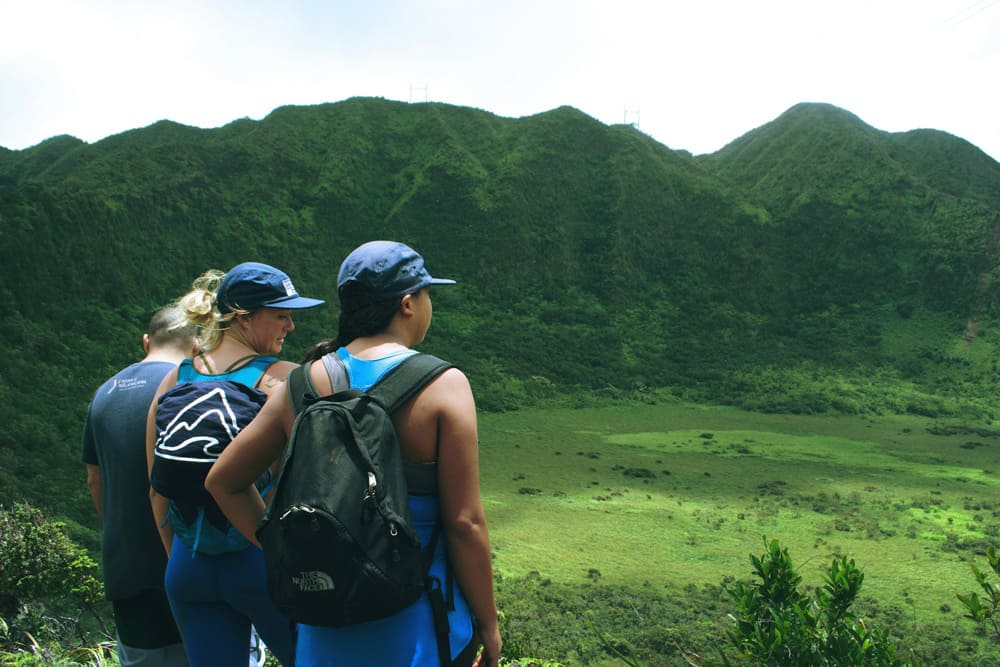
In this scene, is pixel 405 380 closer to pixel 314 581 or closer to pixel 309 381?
pixel 309 381

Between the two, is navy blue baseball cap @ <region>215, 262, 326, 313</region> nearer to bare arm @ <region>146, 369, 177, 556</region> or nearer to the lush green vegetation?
bare arm @ <region>146, 369, 177, 556</region>

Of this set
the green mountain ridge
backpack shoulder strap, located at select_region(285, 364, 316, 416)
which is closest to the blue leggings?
backpack shoulder strap, located at select_region(285, 364, 316, 416)

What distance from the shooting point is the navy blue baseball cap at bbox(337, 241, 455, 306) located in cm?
135

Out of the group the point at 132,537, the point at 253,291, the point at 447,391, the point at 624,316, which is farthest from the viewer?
the point at 624,316

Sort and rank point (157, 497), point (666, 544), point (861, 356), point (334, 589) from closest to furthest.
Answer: point (334, 589)
point (157, 497)
point (666, 544)
point (861, 356)

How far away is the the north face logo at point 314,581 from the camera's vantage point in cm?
113

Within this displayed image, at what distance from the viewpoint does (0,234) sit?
1767cm

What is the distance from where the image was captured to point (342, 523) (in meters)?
1.11

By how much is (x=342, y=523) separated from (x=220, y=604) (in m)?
0.65

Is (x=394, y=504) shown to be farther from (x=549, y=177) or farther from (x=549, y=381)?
(x=549, y=177)

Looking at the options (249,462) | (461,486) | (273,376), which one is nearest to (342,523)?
(461,486)

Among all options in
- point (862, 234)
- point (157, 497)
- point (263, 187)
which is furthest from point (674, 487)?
point (862, 234)

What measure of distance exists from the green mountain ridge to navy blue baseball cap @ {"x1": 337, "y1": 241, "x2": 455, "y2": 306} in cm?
1715

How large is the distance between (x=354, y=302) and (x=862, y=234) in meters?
35.3
